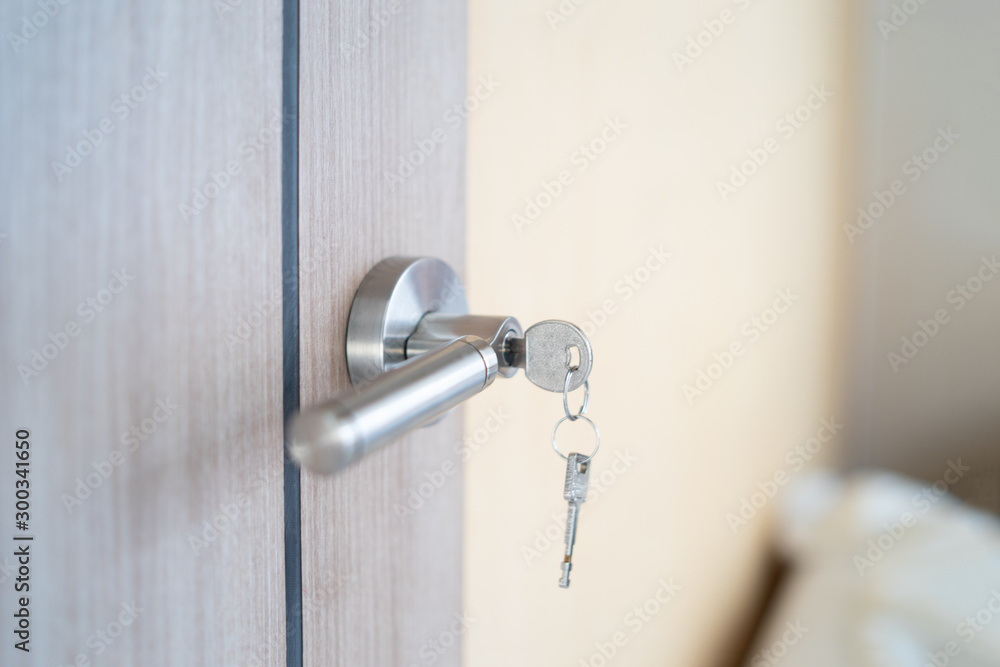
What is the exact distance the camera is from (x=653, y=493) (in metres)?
0.60

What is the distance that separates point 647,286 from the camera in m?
0.53

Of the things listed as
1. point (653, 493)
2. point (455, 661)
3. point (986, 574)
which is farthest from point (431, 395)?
point (986, 574)

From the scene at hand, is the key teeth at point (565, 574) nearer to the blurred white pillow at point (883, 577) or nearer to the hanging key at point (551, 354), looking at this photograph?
the hanging key at point (551, 354)

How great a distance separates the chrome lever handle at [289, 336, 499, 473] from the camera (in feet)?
0.31

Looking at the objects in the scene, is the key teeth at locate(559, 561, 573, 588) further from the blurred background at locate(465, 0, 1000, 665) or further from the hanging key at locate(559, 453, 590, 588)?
the blurred background at locate(465, 0, 1000, 665)

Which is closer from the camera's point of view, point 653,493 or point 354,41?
point 354,41

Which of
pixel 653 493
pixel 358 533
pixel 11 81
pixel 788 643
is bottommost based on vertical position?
pixel 788 643

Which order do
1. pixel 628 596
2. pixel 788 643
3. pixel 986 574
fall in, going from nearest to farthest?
pixel 628 596 < pixel 986 574 < pixel 788 643

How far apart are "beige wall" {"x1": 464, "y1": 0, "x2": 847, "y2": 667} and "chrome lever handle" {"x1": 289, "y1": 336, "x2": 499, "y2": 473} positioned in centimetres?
18

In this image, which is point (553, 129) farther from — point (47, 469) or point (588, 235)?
point (47, 469)

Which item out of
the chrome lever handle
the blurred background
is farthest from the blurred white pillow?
the chrome lever handle

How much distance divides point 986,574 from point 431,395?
88cm

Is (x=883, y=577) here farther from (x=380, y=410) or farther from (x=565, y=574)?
(x=380, y=410)

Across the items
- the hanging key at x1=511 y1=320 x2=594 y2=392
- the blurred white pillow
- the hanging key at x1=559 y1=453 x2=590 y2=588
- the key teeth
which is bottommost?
the blurred white pillow
